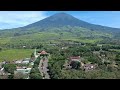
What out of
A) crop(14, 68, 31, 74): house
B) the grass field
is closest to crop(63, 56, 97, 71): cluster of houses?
crop(14, 68, 31, 74): house

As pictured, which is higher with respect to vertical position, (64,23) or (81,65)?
(64,23)

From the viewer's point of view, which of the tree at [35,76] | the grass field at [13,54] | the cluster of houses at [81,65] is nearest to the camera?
the tree at [35,76]

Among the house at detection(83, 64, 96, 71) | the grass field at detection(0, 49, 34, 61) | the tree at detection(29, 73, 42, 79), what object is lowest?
the house at detection(83, 64, 96, 71)

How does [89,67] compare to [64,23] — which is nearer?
[89,67]

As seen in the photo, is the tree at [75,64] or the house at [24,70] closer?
the house at [24,70]

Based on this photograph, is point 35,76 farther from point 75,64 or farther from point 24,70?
point 75,64

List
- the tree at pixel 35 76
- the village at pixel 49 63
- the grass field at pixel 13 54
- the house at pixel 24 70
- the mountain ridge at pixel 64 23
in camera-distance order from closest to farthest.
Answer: the tree at pixel 35 76
the house at pixel 24 70
the village at pixel 49 63
the mountain ridge at pixel 64 23
the grass field at pixel 13 54

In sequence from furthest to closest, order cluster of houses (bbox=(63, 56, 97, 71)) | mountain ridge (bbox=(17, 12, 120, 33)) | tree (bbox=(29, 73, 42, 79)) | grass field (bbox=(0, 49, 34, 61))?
1. grass field (bbox=(0, 49, 34, 61))
2. mountain ridge (bbox=(17, 12, 120, 33))
3. cluster of houses (bbox=(63, 56, 97, 71))
4. tree (bbox=(29, 73, 42, 79))

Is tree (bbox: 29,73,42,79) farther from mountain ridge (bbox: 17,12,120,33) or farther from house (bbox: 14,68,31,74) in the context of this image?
mountain ridge (bbox: 17,12,120,33)

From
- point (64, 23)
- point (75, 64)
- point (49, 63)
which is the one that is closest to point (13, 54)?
point (49, 63)

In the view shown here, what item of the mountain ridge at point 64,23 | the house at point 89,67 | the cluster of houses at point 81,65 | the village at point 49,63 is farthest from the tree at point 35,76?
the mountain ridge at point 64,23

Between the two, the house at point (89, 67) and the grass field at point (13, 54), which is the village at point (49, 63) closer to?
the house at point (89, 67)
